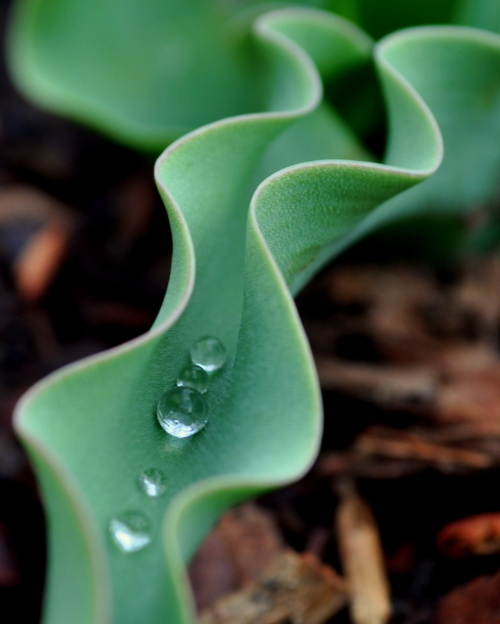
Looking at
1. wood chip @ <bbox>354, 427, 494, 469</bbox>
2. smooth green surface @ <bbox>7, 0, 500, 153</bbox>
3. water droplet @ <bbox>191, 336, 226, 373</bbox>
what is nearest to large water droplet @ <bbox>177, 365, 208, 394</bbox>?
water droplet @ <bbox>191, 336, 226, 373</bbox>

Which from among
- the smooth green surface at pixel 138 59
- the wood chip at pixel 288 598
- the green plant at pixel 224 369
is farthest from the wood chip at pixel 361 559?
the smooth green surface at pixel 138 59

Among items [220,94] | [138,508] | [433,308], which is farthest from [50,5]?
[138,508]

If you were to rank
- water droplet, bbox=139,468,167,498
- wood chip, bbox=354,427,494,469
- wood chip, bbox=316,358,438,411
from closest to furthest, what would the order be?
water droplet, bbox=139,468,167,498
wood chip, bbox=354,427,494,469
wood chip, bbox=316,358,438,411

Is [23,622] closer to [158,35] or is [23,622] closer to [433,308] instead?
[433,308]

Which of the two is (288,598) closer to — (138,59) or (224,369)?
(224,369)

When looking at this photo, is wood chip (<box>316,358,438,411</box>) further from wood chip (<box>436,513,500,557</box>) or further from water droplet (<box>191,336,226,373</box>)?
water droplet (<box>191,336,226,373</box>)

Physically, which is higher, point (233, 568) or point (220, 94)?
point (220, 94)

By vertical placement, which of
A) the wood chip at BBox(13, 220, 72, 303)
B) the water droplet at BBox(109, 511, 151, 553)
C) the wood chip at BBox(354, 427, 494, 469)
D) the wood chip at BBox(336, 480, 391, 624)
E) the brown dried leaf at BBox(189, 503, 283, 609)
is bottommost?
the wood chip at BBox(336, 480, 391, 624)
